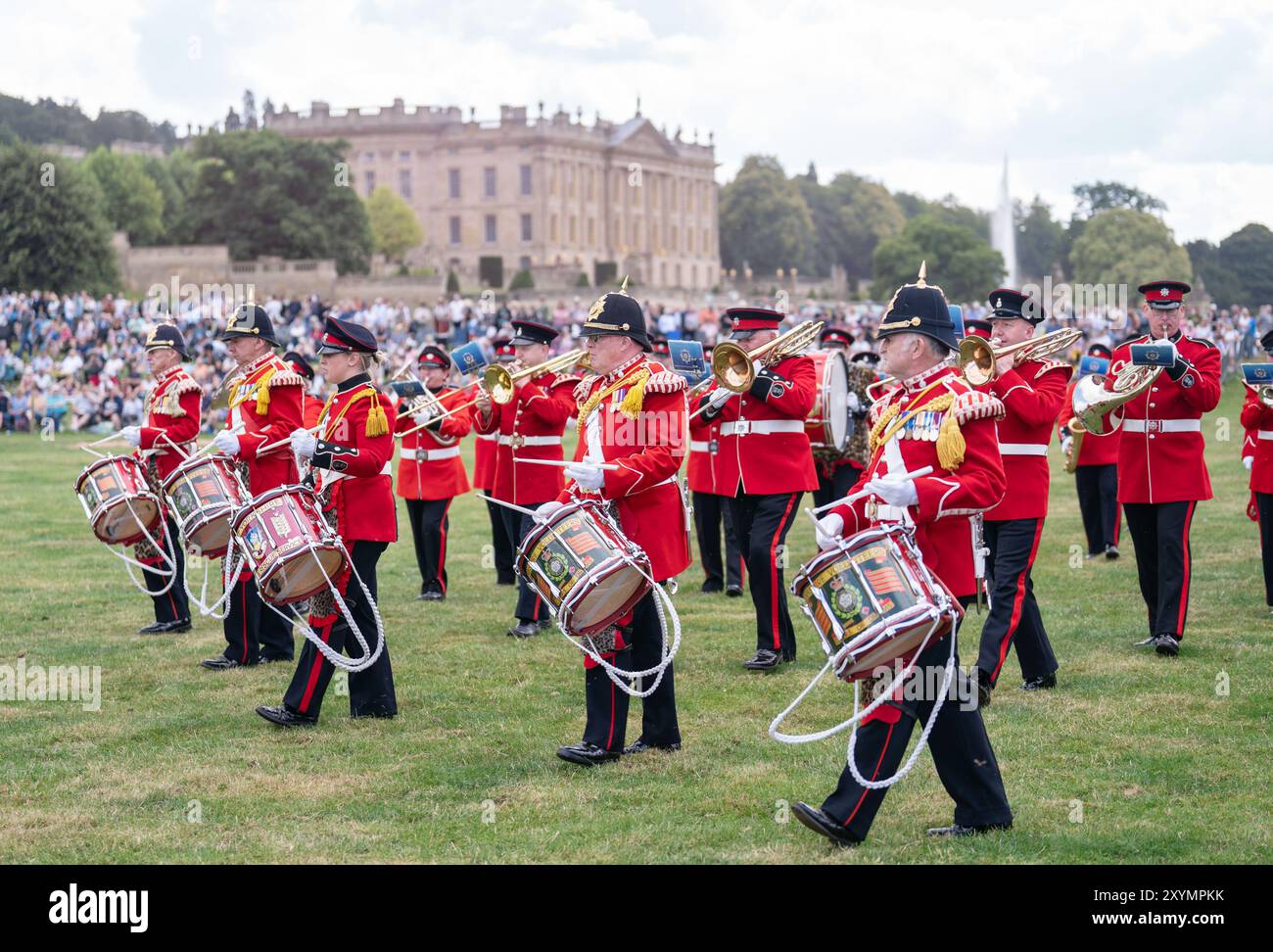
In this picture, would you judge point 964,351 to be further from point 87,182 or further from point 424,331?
point 87,182

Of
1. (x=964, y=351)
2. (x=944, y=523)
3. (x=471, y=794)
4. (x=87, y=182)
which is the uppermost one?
(x=87, y=182)

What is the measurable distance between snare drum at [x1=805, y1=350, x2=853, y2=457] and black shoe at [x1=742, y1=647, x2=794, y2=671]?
2.57m

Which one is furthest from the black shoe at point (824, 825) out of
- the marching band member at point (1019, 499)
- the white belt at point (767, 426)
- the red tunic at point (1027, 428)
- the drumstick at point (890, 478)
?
the white belt at point (767, 426)

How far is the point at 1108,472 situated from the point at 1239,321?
122ft

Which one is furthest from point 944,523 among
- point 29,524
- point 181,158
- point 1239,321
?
point 181,158

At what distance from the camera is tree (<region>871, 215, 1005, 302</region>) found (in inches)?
4045

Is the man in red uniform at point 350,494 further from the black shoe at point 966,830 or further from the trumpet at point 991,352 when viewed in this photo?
the black shoe at point 966,830

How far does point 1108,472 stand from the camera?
16.3 metres

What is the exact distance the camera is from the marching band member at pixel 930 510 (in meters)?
6.97

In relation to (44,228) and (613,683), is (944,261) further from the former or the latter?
(613,683)

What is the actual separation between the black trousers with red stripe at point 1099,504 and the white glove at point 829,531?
9972 millimetres

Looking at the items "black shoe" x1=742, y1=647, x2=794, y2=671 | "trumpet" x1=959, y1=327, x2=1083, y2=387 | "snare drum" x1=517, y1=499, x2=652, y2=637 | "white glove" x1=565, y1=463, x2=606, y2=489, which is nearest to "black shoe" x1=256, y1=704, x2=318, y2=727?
"snare drum" x1=517, y1=499, x2=652, y2=637

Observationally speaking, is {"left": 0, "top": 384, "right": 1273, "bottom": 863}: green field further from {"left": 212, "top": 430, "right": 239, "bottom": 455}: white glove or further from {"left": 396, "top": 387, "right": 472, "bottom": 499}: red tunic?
{"left": 212, "top": 430, "right": 239, "bottom": 455}: white glove
